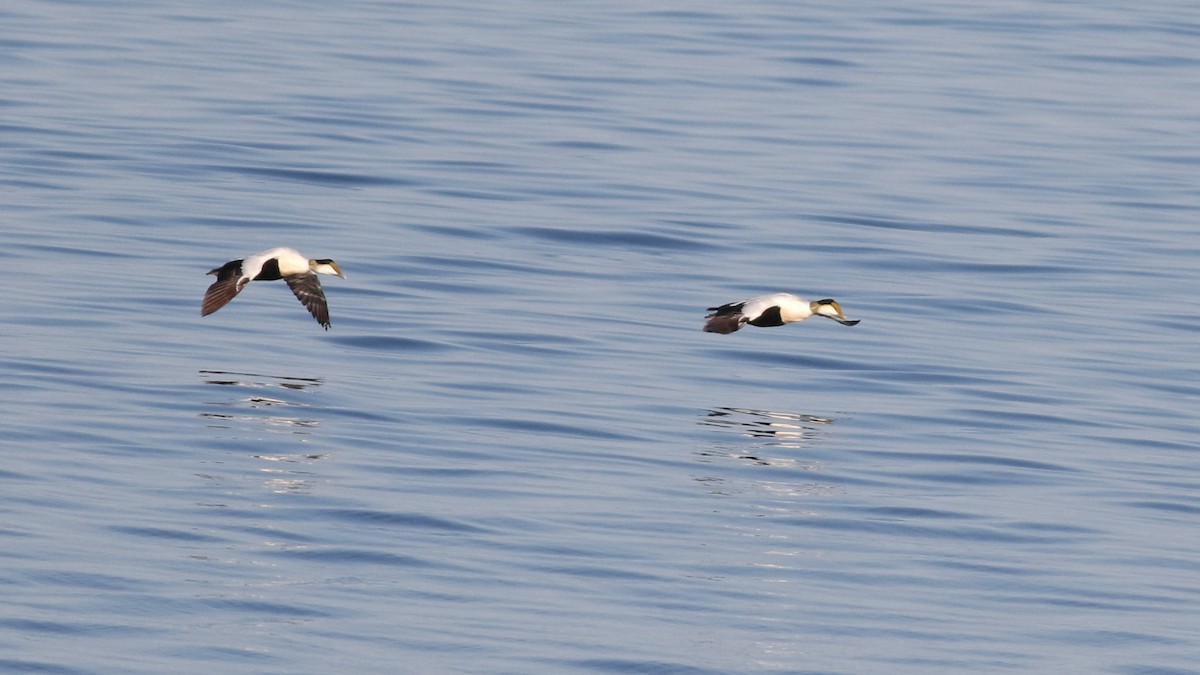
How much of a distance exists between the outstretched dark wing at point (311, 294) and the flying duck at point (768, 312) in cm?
257

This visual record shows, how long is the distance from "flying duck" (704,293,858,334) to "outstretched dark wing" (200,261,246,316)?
10.4 feet

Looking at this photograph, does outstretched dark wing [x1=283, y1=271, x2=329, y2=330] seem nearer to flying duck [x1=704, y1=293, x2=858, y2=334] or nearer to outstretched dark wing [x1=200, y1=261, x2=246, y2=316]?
outstretched dark wing [x1=200, y1=261, x2=246, y2=316]

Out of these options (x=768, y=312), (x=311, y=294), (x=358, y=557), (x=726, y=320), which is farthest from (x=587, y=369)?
(x=358, y=557)

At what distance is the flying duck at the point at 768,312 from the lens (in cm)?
1561

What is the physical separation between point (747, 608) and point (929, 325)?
823 cm

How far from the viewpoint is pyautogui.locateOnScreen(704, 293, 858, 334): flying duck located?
15609 mm

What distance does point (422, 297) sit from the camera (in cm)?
1802

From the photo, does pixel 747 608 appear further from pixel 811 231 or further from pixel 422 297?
pixel 811 231

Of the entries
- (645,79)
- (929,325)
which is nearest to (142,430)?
(929,325)

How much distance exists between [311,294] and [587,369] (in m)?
1.93

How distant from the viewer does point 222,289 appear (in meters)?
15.3

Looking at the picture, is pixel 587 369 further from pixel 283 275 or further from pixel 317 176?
pixel 317 176

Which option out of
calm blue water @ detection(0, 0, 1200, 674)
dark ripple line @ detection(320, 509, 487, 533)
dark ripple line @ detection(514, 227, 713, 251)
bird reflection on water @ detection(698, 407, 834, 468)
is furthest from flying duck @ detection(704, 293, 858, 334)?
dark ripple line @ detection(514, 227, 713, 251)

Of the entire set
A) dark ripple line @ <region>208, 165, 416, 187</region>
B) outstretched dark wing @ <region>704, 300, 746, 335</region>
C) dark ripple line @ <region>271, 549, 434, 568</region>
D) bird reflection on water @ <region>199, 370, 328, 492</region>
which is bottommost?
dark ripple line @ <region>271, 549, 434, 568</region>
